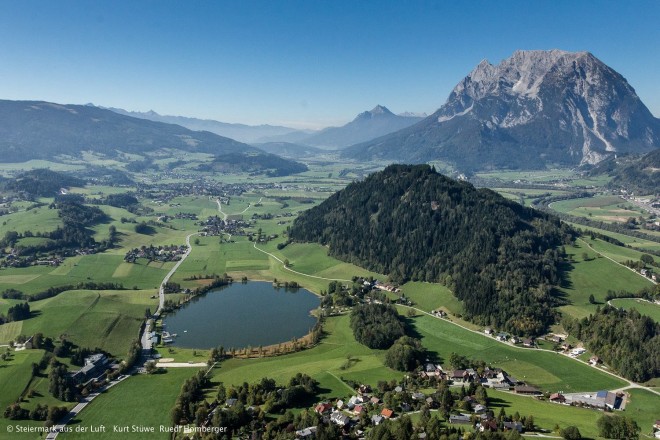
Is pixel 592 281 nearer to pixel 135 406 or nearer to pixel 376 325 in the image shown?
pixel 376 325

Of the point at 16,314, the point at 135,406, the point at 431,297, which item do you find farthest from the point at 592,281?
the point at 16,314

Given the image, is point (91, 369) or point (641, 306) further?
point (641, 306)

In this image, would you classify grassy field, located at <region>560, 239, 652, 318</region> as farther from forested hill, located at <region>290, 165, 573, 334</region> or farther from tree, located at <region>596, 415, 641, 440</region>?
tree, located at <region>596, 415, 641, 440</region>

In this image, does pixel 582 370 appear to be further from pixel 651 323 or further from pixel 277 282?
pixel 277 282

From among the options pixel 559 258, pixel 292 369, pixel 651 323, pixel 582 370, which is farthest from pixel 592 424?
pixel 559 258

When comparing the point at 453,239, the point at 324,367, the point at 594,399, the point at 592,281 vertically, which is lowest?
the point at 324,367
